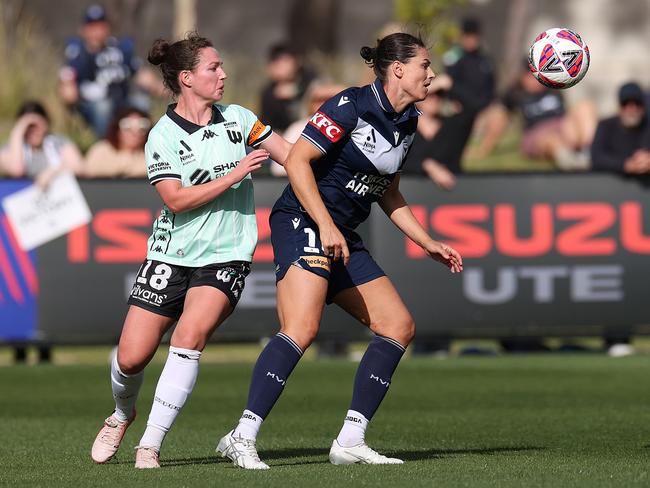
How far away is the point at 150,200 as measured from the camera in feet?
46.6

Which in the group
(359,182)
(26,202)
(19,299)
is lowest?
(19,299)

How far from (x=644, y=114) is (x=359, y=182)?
839 centimetres


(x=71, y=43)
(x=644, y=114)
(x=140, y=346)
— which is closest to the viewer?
(x=140, y=346)

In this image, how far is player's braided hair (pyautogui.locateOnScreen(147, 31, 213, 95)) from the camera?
7539mm

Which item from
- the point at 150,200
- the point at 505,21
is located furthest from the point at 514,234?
the point at 505,21

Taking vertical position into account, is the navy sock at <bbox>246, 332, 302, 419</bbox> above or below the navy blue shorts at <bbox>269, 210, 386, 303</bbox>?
below

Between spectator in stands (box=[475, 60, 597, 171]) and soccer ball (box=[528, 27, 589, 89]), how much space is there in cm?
979

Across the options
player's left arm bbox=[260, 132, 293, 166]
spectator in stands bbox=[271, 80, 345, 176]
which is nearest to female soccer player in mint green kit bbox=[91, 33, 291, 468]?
player's left arm bbox=[260, 132, 293, 166]

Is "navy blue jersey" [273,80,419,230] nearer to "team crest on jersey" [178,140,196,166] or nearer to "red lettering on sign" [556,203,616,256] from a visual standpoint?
"team crest on jersey" [178,140,196,166]

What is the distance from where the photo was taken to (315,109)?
14.2 metres

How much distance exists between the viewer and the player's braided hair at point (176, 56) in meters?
7.54

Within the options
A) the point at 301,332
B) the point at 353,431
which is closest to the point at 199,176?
the point at 301,332

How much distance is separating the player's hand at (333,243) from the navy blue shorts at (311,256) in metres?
0.25

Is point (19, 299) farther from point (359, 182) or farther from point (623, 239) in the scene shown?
point (359, 182)
